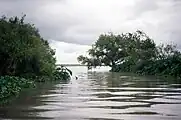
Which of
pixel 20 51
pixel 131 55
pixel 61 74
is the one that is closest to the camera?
pixel 20 51

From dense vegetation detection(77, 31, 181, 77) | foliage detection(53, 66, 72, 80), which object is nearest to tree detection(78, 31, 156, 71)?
dense vegetation detection(77, 31, 181, 77)

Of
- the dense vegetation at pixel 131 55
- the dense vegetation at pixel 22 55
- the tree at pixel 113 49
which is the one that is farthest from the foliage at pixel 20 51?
the tree at pixel 113 49

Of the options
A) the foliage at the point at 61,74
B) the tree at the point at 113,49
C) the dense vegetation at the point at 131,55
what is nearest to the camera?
the foliage at the point at 61,74

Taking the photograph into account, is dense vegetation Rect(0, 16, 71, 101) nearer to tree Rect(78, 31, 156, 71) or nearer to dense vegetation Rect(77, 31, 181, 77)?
dense vegetation Rect(77, 31, 181, 77)

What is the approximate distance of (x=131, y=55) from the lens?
77.9 m

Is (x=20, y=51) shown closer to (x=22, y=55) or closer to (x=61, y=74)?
(x=22, y=55)

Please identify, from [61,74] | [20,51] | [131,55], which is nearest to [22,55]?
[20,51]

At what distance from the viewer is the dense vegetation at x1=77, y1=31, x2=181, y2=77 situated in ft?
196

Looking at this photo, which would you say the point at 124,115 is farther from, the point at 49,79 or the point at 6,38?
the point at 49,79

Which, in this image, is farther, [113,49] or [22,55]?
[113,49]

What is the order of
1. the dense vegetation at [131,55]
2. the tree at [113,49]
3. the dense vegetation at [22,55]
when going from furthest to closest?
the tree at [113,49] → the dense vegetation at [131,55] → the dense vegetation at [22,55]

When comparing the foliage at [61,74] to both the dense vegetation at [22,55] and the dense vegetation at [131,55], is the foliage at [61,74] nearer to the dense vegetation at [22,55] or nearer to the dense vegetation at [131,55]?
the dense vegetation at [22,55]

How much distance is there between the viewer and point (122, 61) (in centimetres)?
8794

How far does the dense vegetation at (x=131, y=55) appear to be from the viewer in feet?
196
